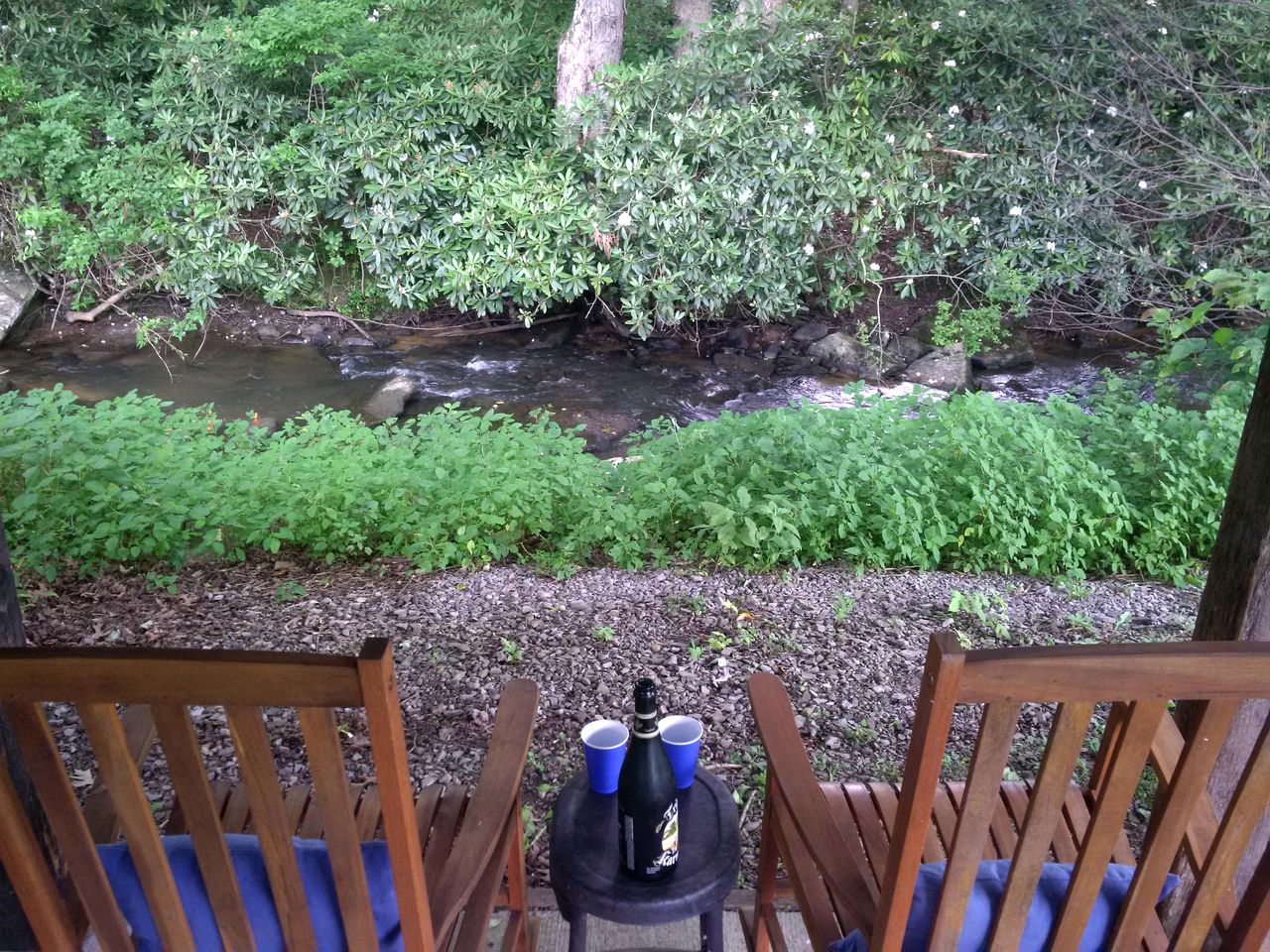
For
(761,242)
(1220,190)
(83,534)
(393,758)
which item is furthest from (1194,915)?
(1220,190)

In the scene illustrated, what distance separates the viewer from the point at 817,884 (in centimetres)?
170

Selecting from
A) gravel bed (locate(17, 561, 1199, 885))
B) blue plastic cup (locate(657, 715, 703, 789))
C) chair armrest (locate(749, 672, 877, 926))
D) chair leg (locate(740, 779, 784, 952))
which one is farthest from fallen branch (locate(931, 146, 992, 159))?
blue plastic cup (locate(657, 715, 703, 789))

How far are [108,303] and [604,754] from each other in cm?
970

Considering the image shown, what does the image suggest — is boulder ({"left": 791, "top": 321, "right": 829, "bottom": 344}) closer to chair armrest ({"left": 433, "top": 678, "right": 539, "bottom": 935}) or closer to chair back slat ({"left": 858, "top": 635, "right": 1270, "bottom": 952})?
chair armrest ({"left": 433, "top": 678, "right": 539, "bottom": 935})

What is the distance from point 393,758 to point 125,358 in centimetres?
918

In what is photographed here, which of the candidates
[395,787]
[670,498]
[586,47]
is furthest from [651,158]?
[395,787]

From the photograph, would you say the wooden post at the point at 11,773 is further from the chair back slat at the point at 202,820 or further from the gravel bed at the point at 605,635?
the gravel bed at the point at 605,635

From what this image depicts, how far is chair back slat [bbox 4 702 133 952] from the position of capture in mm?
1173

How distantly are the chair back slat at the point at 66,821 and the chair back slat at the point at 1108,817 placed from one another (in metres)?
1.31

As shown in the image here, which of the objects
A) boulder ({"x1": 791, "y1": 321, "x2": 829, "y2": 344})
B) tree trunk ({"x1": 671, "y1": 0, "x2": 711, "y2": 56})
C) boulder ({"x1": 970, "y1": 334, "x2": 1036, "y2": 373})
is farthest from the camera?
tree trunk ({"x1": 671, "y1": 0, "x2": 711, "y2": 56})

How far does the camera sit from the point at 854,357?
30.5 feet

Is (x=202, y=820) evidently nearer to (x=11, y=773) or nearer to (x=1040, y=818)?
(x=11, y=773)

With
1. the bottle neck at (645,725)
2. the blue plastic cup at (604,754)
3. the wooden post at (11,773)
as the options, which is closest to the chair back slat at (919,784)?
the bottle neck at (645,725)

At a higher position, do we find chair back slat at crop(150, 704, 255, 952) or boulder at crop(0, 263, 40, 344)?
chair back slat at crop(150, 704, 255, 952)
